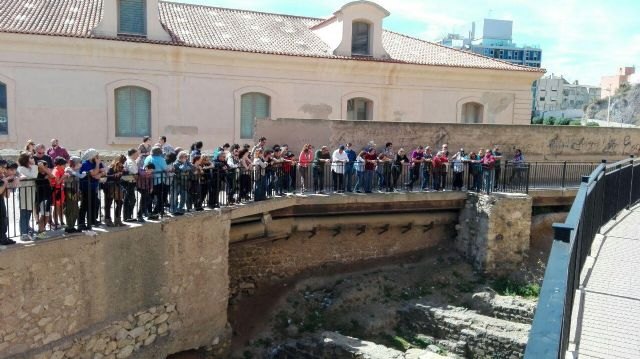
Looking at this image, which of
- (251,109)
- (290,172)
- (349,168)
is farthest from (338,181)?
(251,109)

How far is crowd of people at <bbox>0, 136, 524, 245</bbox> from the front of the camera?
8.70 metres

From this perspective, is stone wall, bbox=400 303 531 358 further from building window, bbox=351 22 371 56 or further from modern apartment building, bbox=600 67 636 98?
modern apartment building, bbox=600 67 636 98

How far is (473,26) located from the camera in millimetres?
95062

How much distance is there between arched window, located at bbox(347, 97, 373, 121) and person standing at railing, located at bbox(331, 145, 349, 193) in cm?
866

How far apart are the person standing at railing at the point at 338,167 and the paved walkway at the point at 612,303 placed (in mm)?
8190

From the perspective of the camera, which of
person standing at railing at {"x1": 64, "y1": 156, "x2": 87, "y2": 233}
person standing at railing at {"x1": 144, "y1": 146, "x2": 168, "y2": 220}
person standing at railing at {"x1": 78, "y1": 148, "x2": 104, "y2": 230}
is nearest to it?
person standing at railing at {"x1": 64, "y1": 156, "x2": 87, "y2": 233}

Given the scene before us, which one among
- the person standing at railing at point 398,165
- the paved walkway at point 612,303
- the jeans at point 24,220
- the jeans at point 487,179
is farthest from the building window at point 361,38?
the paved walkway at point 612,303

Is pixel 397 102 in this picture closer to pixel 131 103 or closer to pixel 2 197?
pixel 131 103

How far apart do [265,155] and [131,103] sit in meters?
8.30

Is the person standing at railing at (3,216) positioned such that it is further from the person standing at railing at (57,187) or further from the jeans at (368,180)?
the jeans at (368,180)

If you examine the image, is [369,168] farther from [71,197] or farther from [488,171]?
[71,197]

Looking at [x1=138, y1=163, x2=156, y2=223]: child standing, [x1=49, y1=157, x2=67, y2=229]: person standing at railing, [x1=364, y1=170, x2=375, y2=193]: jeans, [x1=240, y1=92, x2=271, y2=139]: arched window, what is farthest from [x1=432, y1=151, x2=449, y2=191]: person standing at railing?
[x1=49, y1=157, x2=67, y2=229]: person standing at railing

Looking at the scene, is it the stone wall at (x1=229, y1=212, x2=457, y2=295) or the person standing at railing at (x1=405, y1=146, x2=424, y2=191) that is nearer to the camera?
the stone wall at (x1=229, y1=212, x2=457, y2=295)

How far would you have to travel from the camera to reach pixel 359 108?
2352 cm
